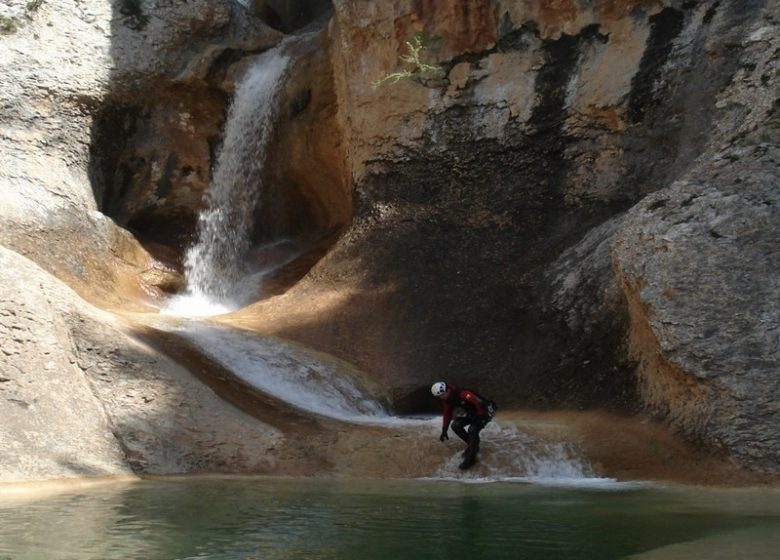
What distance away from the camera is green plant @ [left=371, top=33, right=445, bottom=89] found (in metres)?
17.8

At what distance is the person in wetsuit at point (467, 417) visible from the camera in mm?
10820

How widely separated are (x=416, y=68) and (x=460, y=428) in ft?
29.3

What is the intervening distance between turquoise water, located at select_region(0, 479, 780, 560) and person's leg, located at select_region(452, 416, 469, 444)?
999mm

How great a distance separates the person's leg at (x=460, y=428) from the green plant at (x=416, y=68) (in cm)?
857

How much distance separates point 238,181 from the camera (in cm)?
2094

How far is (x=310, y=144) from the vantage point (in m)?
20.5

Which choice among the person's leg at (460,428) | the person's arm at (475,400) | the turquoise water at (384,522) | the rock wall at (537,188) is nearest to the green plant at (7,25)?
the rock wall at (537,188)

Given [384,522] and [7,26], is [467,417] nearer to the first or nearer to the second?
[384,522]

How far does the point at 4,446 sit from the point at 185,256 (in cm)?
1156

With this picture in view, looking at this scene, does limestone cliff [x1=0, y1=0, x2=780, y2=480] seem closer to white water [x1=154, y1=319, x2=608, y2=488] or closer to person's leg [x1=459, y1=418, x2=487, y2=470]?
white water [x1=154, y1=319, x2=608, y2=488]

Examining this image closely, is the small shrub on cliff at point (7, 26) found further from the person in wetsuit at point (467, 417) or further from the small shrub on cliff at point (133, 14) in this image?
the person in wetsuit at point (467, 417)

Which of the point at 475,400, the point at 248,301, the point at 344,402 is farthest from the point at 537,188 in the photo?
the point at 475,400

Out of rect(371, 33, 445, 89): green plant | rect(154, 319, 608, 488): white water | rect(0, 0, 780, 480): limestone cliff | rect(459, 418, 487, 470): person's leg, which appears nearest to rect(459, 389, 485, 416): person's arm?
rect(459, 418, 487, 470): person's leg

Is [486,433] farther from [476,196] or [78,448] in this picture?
[476,196]
